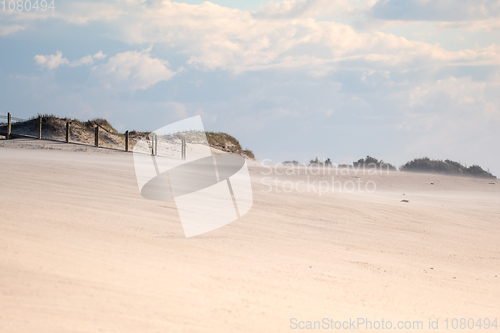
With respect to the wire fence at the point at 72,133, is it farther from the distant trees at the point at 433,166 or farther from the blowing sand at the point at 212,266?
the blowing sand at the point at 212,266

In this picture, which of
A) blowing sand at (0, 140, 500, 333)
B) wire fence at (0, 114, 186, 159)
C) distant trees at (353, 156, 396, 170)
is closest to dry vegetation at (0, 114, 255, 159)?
wire fence at (0, 114, 186, 159)

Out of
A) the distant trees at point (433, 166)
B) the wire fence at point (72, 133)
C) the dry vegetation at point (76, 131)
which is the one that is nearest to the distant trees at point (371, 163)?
the distant trees at point (433, 166)

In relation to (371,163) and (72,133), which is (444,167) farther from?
(72,133)

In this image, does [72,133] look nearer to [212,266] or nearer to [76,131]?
[76,131]

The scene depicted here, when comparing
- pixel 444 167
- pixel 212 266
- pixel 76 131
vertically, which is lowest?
pixel 212 266

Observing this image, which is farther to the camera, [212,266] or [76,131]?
[76,131]

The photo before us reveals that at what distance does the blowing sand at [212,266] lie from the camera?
3.50 meters

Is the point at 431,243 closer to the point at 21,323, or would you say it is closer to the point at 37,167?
the point at 21,323

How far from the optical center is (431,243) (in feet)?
29.1

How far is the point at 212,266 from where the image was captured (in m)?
5.02

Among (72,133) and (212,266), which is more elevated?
(72,133)

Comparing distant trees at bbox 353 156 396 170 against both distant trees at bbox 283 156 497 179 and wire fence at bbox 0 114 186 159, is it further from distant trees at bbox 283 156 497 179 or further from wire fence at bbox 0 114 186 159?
wire fence at bbox 0 114 186 159

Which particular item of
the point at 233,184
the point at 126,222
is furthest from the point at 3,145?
the point at 126,222

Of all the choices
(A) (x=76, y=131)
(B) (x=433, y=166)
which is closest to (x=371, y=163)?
(B) (x=433, y=166)
